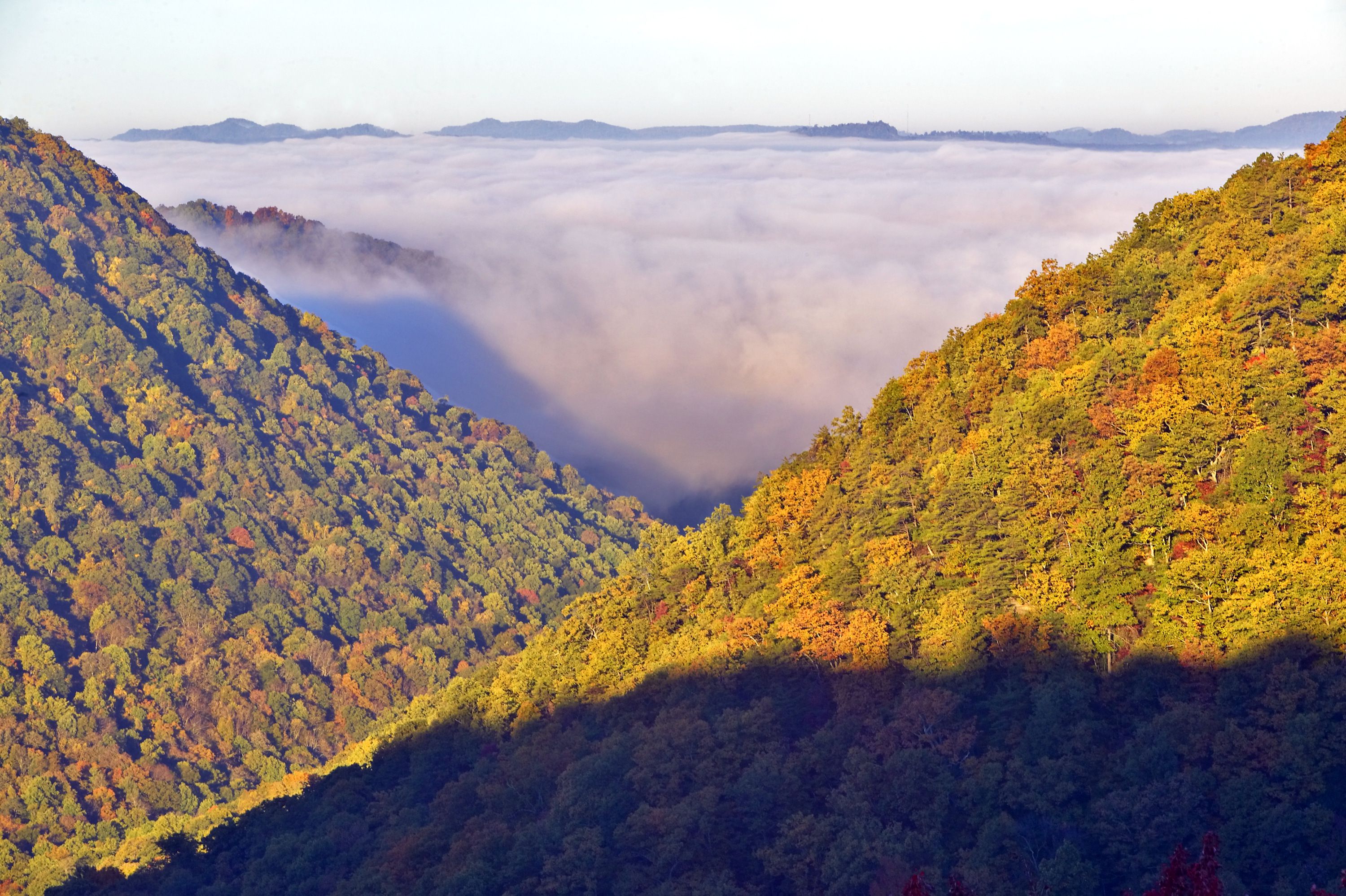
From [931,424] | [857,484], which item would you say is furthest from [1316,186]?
[857,484]

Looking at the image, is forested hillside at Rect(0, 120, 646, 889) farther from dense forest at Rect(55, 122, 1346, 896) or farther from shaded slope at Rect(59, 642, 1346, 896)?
shaded slope at Rect(59, 642, 1346, 896)

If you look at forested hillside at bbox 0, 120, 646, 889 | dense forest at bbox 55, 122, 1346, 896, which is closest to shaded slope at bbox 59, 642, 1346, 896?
dense forest at bbox 55, 122, 1346, 896

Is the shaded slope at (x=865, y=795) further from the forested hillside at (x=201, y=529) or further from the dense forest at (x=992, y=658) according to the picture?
the forested hillside at (x=201, y=529)

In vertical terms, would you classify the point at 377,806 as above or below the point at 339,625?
above

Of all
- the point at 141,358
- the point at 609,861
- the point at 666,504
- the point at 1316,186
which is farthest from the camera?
the point at 666,504

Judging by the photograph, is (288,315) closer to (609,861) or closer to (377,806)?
(377,806)

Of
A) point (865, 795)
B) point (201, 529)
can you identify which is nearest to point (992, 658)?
point (865, 795)
